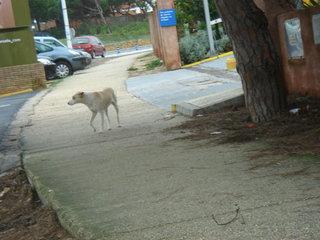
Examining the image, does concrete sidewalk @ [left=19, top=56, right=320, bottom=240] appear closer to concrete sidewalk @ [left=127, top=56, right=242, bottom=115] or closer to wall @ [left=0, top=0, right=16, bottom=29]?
concrete sidewalk @ [left=127, top=56, right=242, bottom=115]

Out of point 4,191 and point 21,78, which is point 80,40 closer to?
point 21,78

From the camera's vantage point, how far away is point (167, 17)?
21859mm

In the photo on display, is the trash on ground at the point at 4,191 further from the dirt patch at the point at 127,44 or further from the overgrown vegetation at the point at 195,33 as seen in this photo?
the dirt patch at the point at 127,44

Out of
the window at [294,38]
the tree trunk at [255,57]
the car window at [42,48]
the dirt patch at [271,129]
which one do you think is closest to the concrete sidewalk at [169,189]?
the dirt patch at [271,129]

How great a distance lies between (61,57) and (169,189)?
78.3ft

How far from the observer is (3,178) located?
27.9 ft

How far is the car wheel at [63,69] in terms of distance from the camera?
2922 cm

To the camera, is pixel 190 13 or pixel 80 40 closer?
pixel 190 13

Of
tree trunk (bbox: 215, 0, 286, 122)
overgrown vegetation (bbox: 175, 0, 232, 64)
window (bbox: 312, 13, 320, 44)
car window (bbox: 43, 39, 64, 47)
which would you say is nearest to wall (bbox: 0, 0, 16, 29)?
car window (bbox: 43, 39, 64, 47)

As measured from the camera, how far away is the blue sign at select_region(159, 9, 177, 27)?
2184 cm

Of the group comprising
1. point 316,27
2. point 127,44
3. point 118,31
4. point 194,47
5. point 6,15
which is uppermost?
point 6,15

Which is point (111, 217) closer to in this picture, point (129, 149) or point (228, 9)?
point (129, 149)

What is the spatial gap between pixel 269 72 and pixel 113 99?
344 cm

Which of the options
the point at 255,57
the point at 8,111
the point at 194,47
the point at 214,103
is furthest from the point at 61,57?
the point at 255,57
